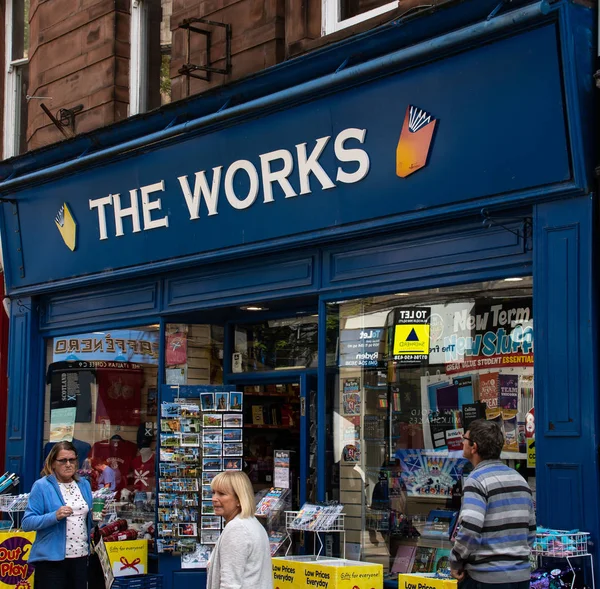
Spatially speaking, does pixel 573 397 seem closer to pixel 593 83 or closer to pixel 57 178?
pixel 593 83

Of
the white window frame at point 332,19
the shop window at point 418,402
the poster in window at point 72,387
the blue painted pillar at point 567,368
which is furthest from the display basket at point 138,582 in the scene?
the white window frame at point 332,19

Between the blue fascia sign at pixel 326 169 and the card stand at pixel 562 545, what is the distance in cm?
241

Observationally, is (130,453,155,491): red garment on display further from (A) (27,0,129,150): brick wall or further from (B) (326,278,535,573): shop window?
(A) (27,0,129,150): brick wall

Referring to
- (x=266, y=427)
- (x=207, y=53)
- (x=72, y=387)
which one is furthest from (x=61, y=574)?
(x=207, y=53)

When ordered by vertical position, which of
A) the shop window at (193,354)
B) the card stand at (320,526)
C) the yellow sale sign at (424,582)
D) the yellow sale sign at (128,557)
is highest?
the shop window at (193,354)

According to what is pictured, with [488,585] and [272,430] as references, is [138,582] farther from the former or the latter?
[488,585]

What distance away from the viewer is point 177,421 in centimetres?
1100

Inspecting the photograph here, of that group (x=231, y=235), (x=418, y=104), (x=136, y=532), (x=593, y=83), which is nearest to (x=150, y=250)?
(x=231, y=235)

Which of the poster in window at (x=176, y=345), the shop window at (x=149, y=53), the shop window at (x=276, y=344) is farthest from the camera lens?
the shop window at (x=149, y=53)

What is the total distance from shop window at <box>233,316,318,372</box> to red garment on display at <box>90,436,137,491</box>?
175 centimetres

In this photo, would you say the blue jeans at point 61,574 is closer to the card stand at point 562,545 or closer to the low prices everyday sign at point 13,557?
the low prices everyday sign at point 13,557

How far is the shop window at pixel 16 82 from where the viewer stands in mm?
14734

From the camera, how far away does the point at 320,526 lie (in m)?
8.84

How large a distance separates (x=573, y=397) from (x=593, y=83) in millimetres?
2184
